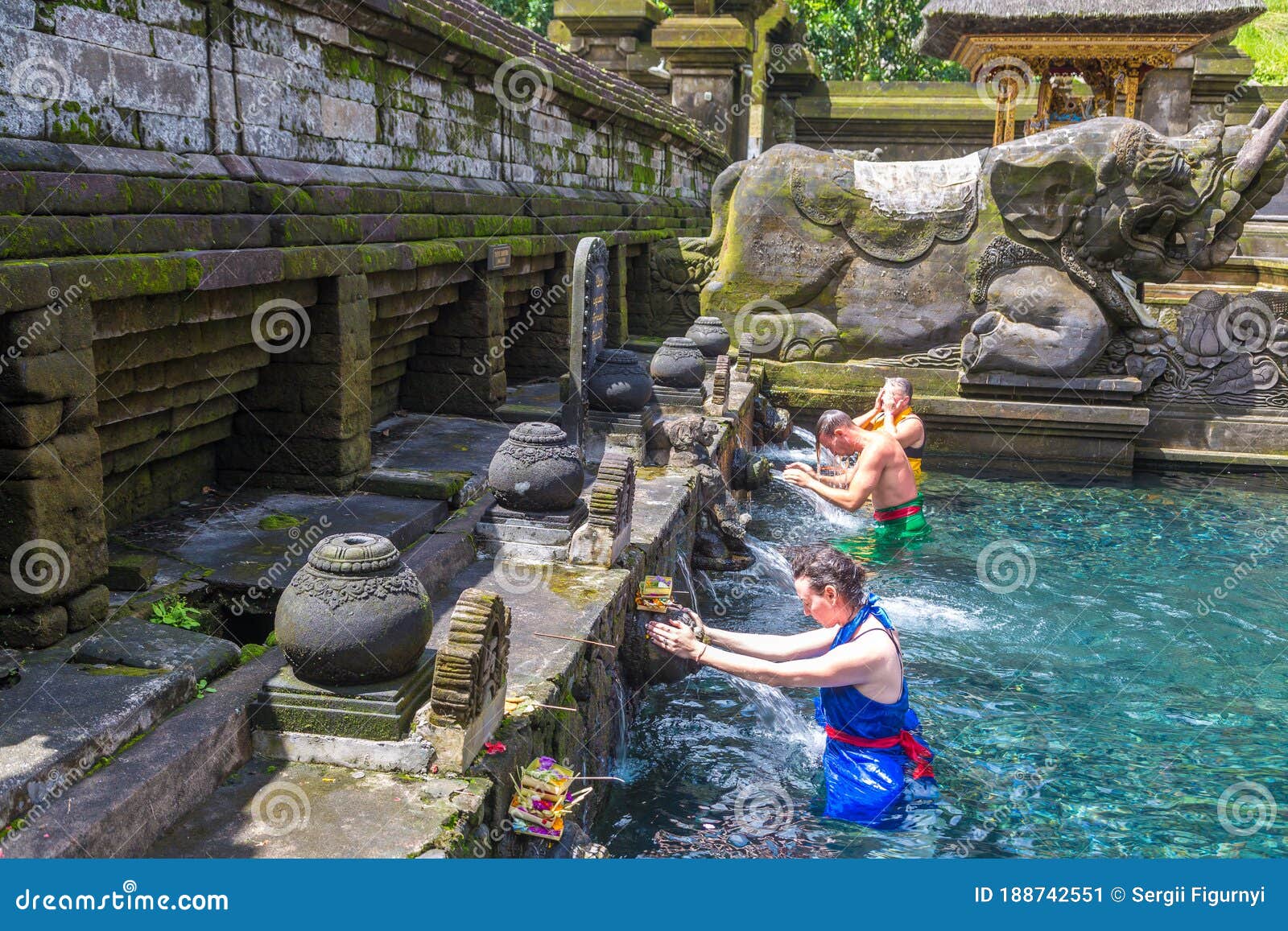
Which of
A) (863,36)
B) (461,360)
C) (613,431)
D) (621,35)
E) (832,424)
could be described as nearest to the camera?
(832,424)

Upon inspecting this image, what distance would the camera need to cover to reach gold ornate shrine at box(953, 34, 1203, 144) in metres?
18.4

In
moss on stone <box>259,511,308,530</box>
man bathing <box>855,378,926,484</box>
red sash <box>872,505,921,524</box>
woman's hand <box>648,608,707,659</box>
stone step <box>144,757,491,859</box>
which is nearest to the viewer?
stone step <box>144,757,491,859</box>

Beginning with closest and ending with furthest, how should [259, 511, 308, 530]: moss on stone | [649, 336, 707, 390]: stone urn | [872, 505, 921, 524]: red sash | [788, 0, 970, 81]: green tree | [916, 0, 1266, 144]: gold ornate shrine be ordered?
[259, 511, 308, 530]: moss on stone
[872, 505, 921, 524]: red sash
[649, 336, 707, 390]: stone urn
[916, 0, 1266, 144]: gold ornate shrine
[788, 0, 970, 81]: green tree

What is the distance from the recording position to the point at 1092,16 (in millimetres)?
17719

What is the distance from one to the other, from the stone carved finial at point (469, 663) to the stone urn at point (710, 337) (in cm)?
779

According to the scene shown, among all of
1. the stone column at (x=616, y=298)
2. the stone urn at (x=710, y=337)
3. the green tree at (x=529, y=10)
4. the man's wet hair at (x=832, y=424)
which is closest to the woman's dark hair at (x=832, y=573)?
the man's wet hair at (x=832, y=424)

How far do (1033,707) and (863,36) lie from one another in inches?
964

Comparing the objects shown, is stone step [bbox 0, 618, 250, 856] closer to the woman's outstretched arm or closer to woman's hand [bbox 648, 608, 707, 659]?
woman's hand [bbox 648, 608, 707, 659]

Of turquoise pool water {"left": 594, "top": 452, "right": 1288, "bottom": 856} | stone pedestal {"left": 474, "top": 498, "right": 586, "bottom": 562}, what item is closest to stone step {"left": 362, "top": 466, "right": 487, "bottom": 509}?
stone pedestal {"left": 474, "top": 498, "right": 586, "bottom": 562}

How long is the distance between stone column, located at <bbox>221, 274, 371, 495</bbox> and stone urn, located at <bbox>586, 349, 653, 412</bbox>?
2246 mm

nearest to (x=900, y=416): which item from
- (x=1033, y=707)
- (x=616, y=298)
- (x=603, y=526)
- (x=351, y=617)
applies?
(x=1033, y=707)

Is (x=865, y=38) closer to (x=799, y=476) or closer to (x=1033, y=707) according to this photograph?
(x=799, y=476)

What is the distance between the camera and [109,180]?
4.65 m

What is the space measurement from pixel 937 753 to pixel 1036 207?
800 centimetres
